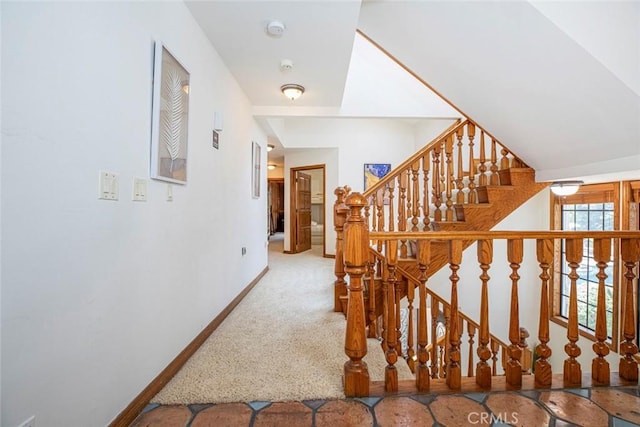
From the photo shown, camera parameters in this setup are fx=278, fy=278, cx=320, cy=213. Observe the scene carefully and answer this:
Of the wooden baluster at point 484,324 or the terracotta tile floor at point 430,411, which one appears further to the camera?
the wooden baluster at point 484,324

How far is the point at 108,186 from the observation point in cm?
112

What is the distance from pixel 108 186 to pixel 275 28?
1505mm

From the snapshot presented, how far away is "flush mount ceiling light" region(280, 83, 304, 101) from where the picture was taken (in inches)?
110

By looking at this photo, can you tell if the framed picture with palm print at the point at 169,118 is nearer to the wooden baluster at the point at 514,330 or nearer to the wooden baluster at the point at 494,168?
the wooden baluster at the point at 514,330

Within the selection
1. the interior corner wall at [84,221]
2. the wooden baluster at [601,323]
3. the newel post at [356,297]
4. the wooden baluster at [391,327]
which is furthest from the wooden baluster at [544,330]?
the interior corner wall at [84,221]

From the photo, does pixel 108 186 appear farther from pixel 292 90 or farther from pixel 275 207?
pixel 275 207

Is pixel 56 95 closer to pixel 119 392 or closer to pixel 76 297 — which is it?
pixel 76 297

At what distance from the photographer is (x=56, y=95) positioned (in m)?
0.91

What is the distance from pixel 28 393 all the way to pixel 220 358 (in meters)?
1.00

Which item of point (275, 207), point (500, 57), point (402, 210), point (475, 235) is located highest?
point (500, 57)

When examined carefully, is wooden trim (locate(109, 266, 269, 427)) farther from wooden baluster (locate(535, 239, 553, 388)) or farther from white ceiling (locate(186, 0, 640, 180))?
white ceiling (locate(186, 0, 640, 180))

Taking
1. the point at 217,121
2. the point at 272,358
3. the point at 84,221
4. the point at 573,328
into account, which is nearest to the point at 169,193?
the point at 84,221

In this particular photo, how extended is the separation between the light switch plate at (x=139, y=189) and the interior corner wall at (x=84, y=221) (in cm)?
3

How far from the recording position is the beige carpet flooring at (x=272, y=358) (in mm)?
1413
